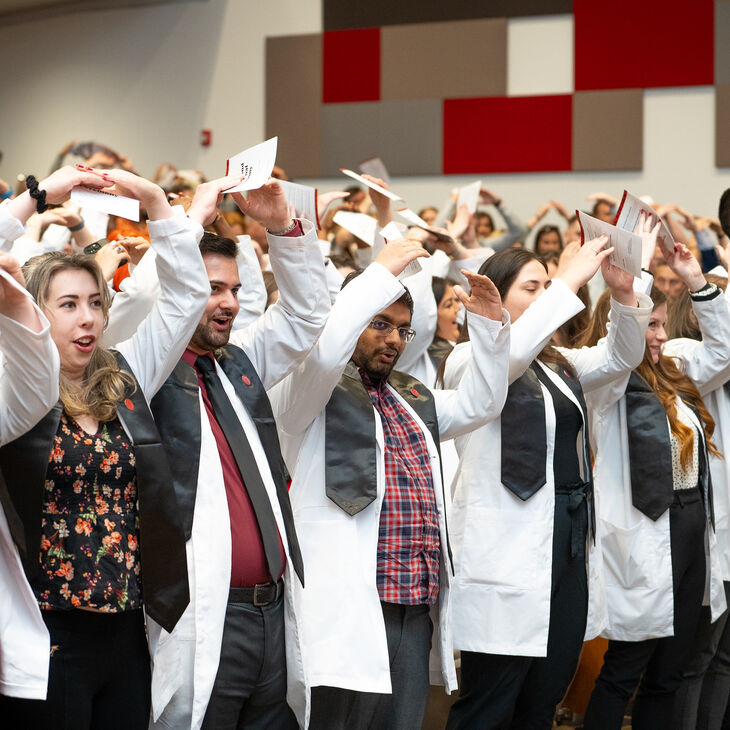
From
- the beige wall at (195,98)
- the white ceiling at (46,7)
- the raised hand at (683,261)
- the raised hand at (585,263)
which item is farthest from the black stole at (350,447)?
Answer: the white ceiling at (46,7)

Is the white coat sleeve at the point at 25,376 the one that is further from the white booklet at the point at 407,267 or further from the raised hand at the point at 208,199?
the white booklet at the point at 407,267

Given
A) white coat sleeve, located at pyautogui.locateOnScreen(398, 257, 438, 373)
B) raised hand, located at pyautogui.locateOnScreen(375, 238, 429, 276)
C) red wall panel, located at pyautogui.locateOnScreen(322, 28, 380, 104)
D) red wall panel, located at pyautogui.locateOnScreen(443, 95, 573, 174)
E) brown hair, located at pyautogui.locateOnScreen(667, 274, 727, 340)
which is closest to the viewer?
raised hand, located at pyautogui.locateOnScreen(375, 238, 429, 276)

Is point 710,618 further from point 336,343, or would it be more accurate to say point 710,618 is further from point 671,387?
point 336,343

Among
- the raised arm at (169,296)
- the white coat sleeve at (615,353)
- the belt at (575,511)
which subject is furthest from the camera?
the white coat sleeve at (615,353)

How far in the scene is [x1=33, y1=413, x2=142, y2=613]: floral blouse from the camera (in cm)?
209

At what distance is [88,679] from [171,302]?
30.4 inches

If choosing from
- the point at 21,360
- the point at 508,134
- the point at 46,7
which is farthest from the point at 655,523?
the point at 46,7

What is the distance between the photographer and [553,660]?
3.25m

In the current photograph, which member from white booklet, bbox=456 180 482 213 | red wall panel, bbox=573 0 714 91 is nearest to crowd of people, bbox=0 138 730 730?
white booklet, bbox=456 180 482 213

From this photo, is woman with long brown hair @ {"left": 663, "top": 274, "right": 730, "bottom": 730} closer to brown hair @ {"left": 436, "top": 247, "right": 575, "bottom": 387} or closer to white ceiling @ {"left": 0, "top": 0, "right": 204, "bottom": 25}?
brown hair @ {"left": 436, "top": 247, "right": 575, "bottom": 387}

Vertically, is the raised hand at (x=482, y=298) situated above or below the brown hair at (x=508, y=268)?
below

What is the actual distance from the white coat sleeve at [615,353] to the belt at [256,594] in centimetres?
146

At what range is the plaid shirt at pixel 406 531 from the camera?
2.70 metres

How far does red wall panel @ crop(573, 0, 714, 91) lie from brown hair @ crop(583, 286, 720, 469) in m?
4.15
